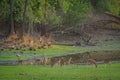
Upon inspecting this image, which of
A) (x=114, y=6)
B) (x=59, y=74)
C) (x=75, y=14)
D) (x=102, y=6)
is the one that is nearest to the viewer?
(x=59, y=74)

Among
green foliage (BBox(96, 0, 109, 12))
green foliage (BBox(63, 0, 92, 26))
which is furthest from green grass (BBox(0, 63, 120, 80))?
green foliage (BBox(96, 0, 109, 12))

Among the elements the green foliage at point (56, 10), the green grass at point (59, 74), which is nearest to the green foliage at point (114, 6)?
the green foliage at point (56, 10)

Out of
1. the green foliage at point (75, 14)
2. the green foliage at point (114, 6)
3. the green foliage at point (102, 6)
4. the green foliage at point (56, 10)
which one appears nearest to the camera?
the green foliage at point (56, 10)

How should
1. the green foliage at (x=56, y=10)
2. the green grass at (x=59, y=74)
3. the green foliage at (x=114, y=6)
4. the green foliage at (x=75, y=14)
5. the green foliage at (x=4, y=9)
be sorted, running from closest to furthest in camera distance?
the green grass at (x=59, y=74), the green foliage at (x=4, y=9), the green foliage at (x=56, y=10), the green foliage at (x=75, y=14), the green foliage at (x=114, y=6)

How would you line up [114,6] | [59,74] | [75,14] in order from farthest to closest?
[114,6]
[75,14]
[59,74]

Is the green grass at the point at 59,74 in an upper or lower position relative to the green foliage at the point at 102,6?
upper

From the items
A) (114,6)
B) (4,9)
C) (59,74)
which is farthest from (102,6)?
(59,74)

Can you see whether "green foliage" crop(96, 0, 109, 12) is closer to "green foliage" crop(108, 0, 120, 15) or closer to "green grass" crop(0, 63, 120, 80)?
"green foliage" crop(108, 0, 120, 15)

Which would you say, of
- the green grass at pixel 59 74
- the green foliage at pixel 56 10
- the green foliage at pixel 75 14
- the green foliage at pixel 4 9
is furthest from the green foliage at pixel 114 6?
the green grass at pixel 59 74

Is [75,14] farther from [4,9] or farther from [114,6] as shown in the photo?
[4,9]

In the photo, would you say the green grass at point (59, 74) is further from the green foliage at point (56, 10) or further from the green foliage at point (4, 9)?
the green foliage at point (4, 9)

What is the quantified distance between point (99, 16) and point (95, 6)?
7.97ft

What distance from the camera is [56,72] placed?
767 inches

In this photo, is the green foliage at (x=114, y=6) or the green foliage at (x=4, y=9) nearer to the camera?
the green foliage at (x=4, y=9)
